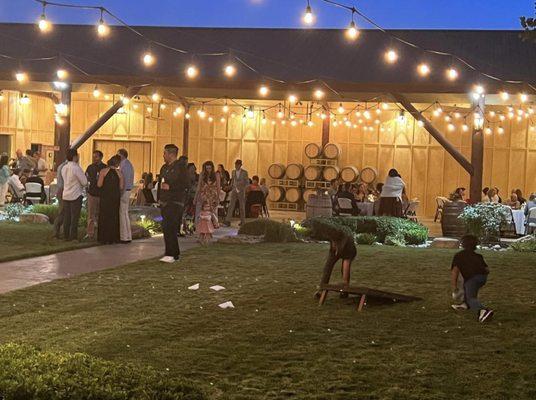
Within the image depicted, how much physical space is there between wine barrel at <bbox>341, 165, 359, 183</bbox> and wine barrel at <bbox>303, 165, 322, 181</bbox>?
0.79 m

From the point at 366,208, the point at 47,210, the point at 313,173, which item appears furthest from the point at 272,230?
the point at 313,173

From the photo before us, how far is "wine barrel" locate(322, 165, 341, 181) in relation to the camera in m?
28.7

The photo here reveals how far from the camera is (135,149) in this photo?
31641 millimetres

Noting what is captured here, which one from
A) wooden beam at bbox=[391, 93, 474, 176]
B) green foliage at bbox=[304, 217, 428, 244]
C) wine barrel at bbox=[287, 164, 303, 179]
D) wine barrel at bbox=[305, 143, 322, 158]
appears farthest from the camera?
wine barrel at bbox=[287, 164, 303, 179]

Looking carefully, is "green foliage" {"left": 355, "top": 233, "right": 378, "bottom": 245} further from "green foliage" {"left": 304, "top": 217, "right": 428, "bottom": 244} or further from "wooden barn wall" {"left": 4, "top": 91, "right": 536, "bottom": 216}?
"wooden barn wall" {"left": 4, "top": 91, "right": 536, "bottom": 216}

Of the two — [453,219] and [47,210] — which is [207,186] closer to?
[47,210]

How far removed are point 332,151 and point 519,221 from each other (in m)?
9.88

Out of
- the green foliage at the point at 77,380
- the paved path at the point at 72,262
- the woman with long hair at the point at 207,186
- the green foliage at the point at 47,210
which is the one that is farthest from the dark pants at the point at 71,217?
the green foliage at the point at 77,380

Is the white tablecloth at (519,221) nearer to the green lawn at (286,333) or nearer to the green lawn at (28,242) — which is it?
the green lawn at (286,333)

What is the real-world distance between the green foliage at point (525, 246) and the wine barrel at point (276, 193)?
14.5 metres

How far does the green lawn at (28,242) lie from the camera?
39.0ft

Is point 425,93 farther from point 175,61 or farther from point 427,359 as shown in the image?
point 427,359

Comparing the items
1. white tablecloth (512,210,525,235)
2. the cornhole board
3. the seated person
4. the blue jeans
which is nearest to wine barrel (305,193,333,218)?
white tablecloth (512,210,525,235)

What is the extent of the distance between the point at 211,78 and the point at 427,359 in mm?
15347
